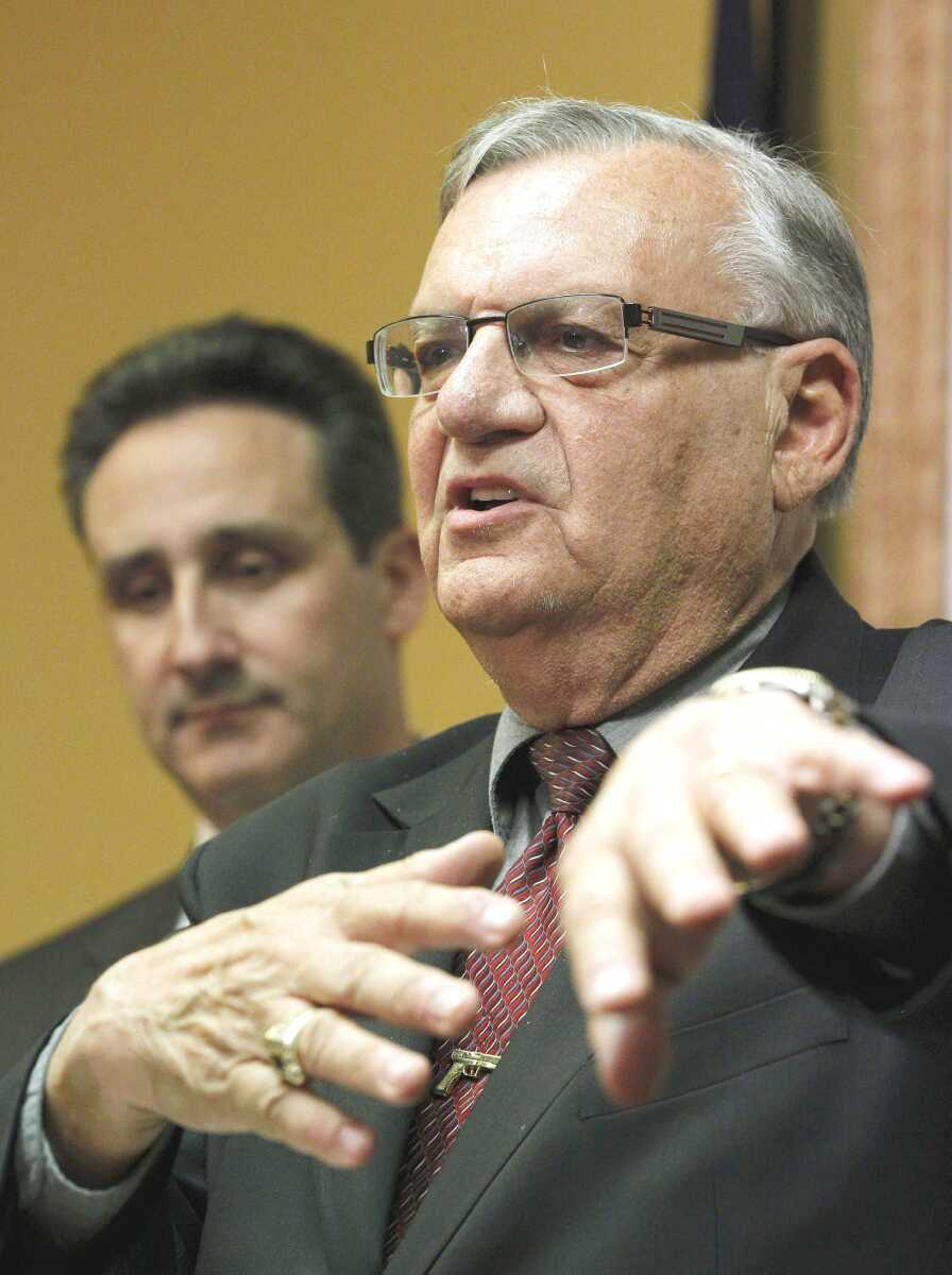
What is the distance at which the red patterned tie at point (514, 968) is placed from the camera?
1707 mm

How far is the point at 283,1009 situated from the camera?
1.42 m

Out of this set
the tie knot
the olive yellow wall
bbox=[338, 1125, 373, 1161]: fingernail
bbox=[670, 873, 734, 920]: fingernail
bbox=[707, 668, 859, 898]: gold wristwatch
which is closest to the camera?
bbox=[670, 873, 734, 920]: fingernail

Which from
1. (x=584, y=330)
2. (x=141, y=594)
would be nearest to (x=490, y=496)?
(x=584, y=330)

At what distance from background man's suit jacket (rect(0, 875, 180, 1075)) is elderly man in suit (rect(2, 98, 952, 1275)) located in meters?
1.14

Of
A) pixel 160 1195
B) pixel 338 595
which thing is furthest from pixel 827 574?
pixel 338 595

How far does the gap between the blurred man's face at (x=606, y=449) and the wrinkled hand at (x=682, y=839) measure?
839 mm

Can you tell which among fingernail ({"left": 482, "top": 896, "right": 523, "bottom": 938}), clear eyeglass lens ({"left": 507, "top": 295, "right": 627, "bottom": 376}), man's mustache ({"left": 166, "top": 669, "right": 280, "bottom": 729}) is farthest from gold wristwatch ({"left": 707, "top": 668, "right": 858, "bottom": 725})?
man's mustache ({"left": 166, "top": 669, "right": 280, "bottom": 729})

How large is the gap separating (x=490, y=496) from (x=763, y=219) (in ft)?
1.51

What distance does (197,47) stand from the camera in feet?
11.8

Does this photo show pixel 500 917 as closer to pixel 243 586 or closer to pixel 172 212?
pixel 243 586

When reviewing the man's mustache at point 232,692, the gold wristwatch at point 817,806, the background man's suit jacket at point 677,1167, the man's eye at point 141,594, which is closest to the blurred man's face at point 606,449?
the background man's suit jacket at point 677,1167

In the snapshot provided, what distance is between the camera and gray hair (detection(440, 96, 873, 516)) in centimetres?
205

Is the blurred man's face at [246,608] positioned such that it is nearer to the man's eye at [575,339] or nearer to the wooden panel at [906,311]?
the wooden panel at [906,311]

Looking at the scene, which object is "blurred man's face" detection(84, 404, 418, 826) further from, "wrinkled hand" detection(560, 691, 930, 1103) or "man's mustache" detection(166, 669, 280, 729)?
"wrinkled hand" detection(560, 691, 930, 1103)
